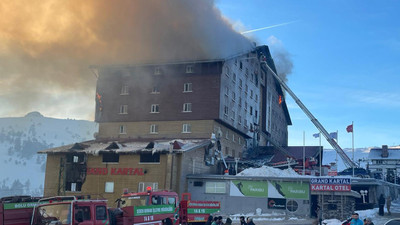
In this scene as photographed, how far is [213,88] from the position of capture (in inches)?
1807

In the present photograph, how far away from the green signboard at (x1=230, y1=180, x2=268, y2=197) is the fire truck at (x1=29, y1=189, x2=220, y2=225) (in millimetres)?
12634

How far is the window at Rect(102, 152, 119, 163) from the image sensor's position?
41.5m

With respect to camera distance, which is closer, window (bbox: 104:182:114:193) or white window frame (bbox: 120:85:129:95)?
window (bbox: 104:182:114:193)

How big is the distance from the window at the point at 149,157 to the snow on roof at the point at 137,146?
1.99ft

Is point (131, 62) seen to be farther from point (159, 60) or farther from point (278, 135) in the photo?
point (278, 135)

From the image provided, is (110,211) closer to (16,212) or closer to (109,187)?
(16,212)

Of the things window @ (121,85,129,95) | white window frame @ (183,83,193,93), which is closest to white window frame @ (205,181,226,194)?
white window frame @ (183,83,193,93)

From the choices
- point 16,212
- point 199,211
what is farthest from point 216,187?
point 16,212

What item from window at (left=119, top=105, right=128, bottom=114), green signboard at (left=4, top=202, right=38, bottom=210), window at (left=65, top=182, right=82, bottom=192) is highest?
window at (left=119, top=105, right=128, bottom=114)

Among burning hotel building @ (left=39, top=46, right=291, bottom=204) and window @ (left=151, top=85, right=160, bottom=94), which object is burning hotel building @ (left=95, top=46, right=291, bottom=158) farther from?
burning hotel building @ (left=39, top=46, right=291, bottom=204)

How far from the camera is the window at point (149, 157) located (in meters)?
39.8

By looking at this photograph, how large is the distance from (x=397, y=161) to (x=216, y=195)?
5159cm

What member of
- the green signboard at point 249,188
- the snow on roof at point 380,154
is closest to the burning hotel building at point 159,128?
the green signboard at point 249,188

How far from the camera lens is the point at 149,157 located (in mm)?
40188
